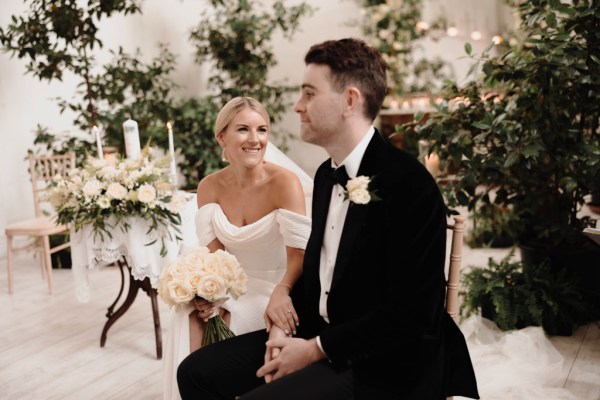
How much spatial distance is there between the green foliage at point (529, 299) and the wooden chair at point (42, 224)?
298 centimetres

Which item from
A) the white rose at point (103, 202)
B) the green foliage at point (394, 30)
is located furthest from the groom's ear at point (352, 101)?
the green foliage at point (394, 30)

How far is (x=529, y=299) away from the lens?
3.31m

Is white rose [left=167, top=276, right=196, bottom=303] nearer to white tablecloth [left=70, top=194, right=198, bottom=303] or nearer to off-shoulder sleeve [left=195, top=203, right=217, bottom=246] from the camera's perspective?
off-shoulder sleeve [left=195, top=203, right=217, bottom=246]

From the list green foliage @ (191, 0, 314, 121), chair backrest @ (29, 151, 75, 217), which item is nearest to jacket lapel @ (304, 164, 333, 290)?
chair backrest @ (29, 151, 75, 217)

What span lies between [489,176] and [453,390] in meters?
1.70

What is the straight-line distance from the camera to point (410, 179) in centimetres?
150

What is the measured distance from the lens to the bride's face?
2.38 meters

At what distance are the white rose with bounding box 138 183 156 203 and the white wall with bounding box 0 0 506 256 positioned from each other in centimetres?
293

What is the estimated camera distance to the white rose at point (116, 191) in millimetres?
3016

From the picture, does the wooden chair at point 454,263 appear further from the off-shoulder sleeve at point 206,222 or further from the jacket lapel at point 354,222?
the off-shoulder sleeve at point 206,222

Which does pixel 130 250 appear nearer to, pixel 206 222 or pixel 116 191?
pixel 116 191

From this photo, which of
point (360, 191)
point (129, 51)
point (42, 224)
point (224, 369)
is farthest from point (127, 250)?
point (129, 51)

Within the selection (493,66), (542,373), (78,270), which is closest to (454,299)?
(542,373)

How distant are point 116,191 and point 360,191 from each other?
191cm
